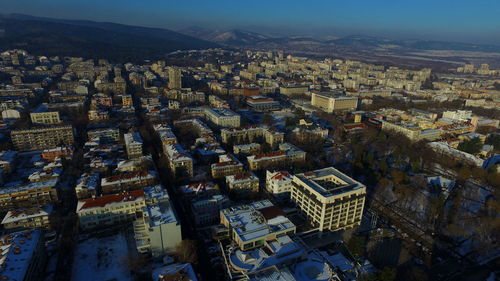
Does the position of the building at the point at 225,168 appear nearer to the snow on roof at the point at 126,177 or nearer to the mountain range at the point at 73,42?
the snow on roof at the point at 126,177

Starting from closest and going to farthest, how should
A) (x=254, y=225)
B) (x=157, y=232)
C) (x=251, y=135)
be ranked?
1. (x=157, y=232)
2. (x=254, y=225)
3. (x=251, y=135)

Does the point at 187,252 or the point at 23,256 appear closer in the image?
the point at 23,256

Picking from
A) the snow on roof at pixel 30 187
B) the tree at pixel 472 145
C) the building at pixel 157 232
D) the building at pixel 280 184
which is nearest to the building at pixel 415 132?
the tree at pixel 472 145

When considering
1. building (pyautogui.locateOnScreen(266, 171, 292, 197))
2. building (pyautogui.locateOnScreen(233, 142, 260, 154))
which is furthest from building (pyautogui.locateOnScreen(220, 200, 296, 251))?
building (pyautogui.locateOnScreen(233, 142, 260, 154))

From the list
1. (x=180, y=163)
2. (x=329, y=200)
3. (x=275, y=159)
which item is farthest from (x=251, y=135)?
(x=329, y=200)

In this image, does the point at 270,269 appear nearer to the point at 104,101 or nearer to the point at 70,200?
the point at 70,200

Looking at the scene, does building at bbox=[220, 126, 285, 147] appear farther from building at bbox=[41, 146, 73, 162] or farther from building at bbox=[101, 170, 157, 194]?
building at bbox=[41, 146, 73, 162]

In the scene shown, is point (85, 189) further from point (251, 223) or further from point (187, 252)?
point (251, 223)
